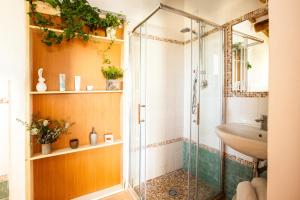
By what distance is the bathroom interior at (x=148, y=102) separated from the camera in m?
1.58

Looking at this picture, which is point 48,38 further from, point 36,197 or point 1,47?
point 36,197

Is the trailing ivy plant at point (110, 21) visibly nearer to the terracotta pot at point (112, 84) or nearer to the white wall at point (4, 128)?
the terracotta pot at point (112, 84)

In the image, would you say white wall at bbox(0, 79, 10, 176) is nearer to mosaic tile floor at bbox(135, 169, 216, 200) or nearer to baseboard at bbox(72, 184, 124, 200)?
baseboard at bbox(72, 184, 124, 200)

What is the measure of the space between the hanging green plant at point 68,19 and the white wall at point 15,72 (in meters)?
0.15

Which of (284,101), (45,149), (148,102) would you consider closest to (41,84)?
(45,149)

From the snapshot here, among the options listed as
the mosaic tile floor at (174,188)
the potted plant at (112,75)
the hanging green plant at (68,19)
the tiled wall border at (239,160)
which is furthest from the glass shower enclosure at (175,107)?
the hanging green plant at (68,19)

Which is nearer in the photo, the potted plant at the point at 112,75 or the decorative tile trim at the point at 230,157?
the decorative tile trim at the point at 230,157

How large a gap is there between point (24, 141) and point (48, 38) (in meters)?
1.01

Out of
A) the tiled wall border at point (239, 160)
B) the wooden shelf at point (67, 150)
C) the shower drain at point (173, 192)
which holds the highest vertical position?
the wooden shelf at point (67, 150)

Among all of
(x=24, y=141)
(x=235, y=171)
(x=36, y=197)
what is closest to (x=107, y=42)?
(x=24, y=141)

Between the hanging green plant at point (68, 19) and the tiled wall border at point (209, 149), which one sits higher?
the hanging green plant at point (68, 19)

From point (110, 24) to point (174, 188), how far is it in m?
2.21

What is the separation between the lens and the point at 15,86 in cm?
148

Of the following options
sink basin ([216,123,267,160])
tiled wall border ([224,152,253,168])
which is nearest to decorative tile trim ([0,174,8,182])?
sink basin ([216,123,267,160])
